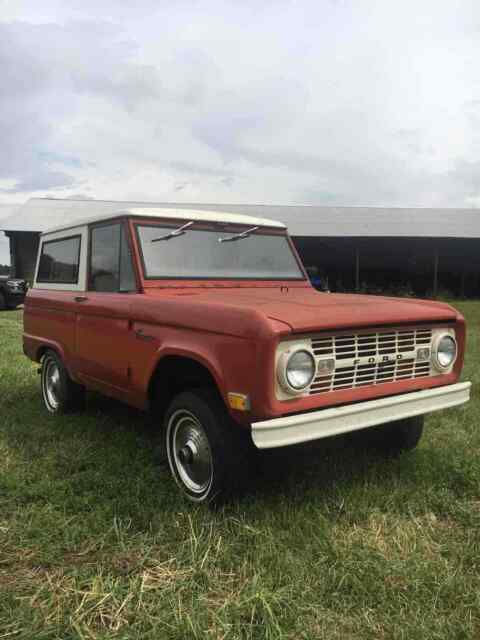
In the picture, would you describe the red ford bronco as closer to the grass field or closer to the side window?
the side window

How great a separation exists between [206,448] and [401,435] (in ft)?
5.11

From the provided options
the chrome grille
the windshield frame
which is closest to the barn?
the windshield frame

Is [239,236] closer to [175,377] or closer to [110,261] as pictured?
[110,261]

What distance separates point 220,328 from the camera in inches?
115

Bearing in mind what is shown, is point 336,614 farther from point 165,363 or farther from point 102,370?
point 102,370

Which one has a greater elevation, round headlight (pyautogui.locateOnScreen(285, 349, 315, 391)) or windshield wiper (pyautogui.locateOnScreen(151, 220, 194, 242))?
windshield wiper (pyautogui.locateOnScreen(151, 220, 194, 242))

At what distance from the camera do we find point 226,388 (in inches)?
112

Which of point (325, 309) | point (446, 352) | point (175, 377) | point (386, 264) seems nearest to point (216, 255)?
point (175, 377)

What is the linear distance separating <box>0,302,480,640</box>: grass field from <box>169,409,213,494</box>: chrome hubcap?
0.47ft

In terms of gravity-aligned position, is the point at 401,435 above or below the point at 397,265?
below

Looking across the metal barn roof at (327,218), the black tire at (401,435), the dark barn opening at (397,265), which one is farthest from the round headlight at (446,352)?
the dark barn opening at (397,265)

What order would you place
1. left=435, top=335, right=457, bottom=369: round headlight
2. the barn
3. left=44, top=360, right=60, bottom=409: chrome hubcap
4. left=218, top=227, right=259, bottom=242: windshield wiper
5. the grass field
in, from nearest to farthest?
the grass field
left=435, top=335, right=457, bottom=369: round headlight
left=218, top=227, right=259, bottom=242: windshield wiper
left=44, top=360, right=60, bottom=409: chrome hubcap
the barn

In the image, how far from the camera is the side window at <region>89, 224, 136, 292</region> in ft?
13.1

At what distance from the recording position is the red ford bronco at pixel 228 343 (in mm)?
2789
